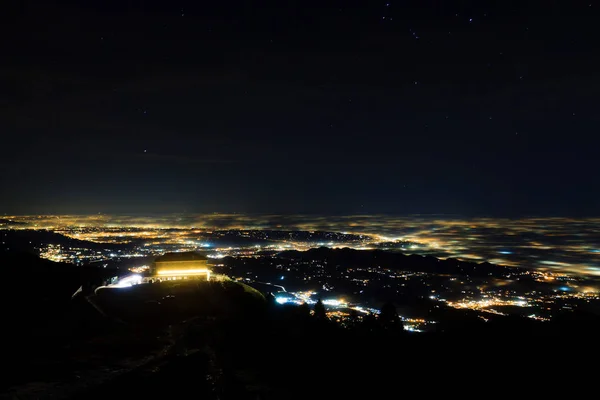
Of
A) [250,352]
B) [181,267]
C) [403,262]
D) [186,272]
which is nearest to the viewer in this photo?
[250,352]

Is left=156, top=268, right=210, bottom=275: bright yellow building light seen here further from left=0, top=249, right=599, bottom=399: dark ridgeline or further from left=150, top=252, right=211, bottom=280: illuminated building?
left=0, top=249, right=599, bottom=399: dark ridgeline

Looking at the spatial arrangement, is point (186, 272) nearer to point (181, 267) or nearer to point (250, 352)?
point (181, 267)

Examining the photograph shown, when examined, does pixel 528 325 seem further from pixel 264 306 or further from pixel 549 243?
pixel 549 243

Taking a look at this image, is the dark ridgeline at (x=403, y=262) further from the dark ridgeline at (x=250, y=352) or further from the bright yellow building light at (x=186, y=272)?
the dark ridgeline at (x=250, y=352)

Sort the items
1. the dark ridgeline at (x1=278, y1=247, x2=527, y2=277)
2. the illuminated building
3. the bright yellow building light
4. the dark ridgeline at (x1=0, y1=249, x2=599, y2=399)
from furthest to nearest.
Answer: the dark ridgeline at (x1=278, y1=247, x2=527, y2=277) → the bright yellow building light → the illuminated building → the dark ridgeline at (x1=0, y1=249, x2=599, y2=399)

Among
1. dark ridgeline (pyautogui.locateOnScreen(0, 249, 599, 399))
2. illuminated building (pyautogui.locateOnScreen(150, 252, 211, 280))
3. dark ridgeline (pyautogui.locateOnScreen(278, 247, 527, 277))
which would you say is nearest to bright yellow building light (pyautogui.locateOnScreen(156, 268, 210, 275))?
illuminated building (pyautogui.locateOnScreen(150, 252, 211, 280))

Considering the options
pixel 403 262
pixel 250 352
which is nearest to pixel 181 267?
Answer: pixel 250 352

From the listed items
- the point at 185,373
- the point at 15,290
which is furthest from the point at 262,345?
the point at 15,290

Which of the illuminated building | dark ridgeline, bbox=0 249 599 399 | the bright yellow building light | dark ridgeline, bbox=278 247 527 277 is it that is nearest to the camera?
dark ridgeline, bbox=0 249 599 399
